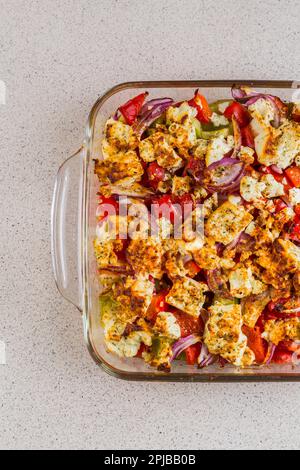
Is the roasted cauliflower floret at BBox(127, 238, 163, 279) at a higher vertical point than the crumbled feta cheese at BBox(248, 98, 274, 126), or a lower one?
lower

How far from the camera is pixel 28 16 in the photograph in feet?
5.12

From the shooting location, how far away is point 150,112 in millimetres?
1381

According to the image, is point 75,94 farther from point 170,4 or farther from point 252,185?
point 252,185

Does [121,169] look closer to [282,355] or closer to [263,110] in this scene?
[263,110]

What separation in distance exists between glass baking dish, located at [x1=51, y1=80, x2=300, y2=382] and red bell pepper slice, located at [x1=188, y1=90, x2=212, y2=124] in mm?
44

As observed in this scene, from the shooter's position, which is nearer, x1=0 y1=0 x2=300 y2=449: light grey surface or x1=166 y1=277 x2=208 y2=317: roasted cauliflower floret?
x1=166 y1=277 x2=208 y2=317: roasted cauliflower floret

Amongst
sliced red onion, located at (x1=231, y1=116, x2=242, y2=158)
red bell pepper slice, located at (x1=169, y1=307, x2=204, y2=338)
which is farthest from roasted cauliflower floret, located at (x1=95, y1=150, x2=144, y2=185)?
red bell pepper slice, located at (x1=169, y1=307, x2=204, y2=338)

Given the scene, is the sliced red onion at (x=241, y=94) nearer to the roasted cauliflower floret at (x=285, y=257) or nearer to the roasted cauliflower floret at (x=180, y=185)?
the roasted cauliflower floret at (x=180, y=185)

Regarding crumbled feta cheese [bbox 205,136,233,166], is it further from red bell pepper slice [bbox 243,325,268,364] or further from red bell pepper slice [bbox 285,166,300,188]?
red bell pepper slice [bbox 243,325,268,364]

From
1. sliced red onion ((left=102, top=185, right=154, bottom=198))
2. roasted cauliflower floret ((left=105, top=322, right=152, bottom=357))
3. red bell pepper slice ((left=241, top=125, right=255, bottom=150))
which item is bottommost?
roasted cauliflower floret ((left=105, top=322, right=152, bottom=357))

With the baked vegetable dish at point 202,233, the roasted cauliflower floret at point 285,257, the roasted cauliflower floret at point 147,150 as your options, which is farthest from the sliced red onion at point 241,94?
the roasted cauliflower floret at point 285,257

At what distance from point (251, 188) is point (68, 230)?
474mm

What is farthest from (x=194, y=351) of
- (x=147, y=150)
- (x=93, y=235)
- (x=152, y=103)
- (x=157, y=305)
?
(x=152, y=103)

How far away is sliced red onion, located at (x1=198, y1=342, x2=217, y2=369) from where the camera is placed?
1.36 m
